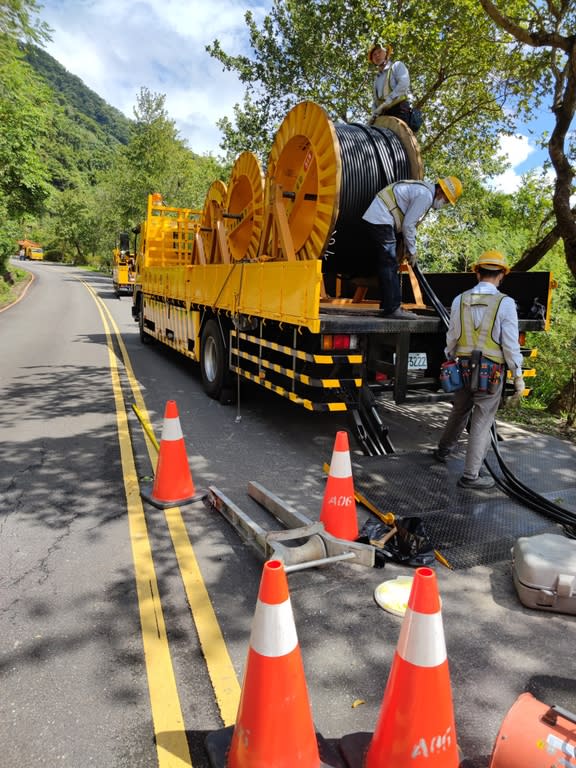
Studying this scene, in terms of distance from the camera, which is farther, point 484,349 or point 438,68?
point 438,68

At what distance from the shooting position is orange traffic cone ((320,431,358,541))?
392 cm

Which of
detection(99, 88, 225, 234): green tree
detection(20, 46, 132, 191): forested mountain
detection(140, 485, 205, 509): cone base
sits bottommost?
detection(140, 485, 205, 509): cone base

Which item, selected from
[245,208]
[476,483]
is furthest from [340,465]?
[245,208]

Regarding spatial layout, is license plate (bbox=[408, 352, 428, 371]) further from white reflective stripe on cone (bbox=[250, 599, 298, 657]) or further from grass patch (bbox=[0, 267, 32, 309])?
grass patch (bbox=[0, 267, 32, 309])

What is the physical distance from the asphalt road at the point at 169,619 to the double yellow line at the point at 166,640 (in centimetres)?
1

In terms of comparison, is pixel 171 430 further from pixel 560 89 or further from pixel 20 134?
pixel 20 134

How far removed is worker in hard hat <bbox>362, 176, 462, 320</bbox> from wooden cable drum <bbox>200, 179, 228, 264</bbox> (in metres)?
4.43

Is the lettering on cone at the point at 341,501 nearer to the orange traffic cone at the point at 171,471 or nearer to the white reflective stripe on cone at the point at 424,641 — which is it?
the orange traffic cone at the point at 171,471

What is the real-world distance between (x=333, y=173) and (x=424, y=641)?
214 inches

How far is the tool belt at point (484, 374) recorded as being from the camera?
4793 millimetres

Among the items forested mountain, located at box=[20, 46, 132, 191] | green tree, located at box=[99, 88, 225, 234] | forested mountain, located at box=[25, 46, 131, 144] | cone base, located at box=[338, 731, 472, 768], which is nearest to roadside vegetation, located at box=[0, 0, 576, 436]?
cone base, located at box=[338, 731, 472, 768]

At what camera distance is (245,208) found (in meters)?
9.07

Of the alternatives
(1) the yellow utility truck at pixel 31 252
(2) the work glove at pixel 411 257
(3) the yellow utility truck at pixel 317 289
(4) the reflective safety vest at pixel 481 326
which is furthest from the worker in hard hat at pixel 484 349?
(1) the yellow utility truck at pixel 31 252

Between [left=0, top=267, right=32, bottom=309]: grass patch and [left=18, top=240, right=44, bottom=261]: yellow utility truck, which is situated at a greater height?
[left=18, top=240, right=44, bottom=261]: yellow utility truck
